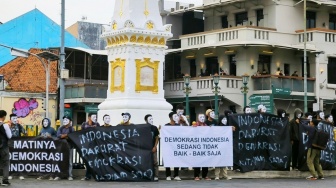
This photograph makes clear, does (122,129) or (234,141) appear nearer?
(122,129)

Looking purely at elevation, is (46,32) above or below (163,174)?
above

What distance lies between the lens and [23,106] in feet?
158

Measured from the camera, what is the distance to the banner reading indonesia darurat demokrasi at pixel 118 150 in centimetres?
1923

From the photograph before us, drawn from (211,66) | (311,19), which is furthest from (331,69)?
(211,66)

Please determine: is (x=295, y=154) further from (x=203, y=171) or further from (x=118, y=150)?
(x=118, y=150)

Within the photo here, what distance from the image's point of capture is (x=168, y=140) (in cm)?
1986

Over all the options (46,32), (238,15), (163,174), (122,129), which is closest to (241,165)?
(163,174)

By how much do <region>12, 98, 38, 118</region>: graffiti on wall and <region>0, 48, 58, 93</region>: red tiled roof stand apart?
2.51ft

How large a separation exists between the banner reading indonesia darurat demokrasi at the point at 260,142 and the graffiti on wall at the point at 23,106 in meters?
29.0

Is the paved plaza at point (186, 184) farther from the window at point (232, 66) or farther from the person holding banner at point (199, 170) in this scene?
the window at point (232, 66)

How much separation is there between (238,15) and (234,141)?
1089 inches

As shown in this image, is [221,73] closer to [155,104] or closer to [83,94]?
[83,94]

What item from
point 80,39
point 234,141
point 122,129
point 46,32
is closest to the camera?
point 122,129

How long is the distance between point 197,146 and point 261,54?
25741 mm
